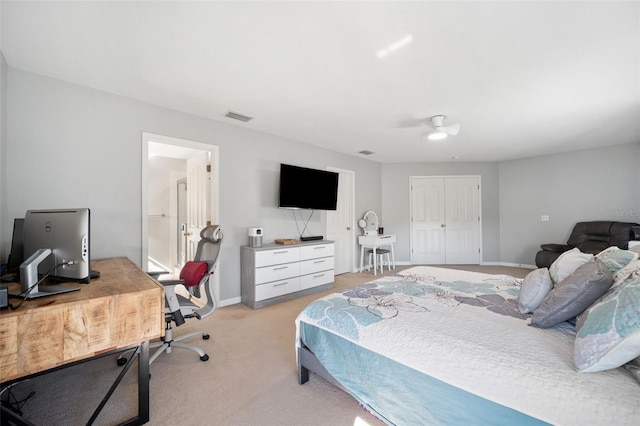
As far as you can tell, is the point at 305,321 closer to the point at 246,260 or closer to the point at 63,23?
the point at 246,260

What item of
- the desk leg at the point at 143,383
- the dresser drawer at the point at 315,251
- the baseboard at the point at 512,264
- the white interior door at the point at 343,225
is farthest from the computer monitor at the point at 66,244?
the baseboard at the point at 512,264

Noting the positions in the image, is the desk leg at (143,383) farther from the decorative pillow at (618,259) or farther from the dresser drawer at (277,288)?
the decorative pillow at (618,259)

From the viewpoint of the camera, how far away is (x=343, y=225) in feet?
17.8

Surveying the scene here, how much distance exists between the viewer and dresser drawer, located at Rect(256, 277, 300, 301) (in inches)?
137

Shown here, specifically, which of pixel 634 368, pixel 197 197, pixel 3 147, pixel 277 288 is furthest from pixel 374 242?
pixel 3 147

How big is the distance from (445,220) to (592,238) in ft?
7.92

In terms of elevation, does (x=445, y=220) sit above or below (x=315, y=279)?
above

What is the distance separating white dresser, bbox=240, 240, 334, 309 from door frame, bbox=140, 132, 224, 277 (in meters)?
0.47

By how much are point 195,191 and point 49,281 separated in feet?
8.61

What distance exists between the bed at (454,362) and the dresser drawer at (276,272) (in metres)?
1.69

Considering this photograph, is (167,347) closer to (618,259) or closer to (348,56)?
(348,56)

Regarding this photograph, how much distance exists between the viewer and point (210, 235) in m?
2.44

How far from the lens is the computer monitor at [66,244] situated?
1338 millimetres

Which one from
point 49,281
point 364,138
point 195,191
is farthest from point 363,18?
point 195,191
